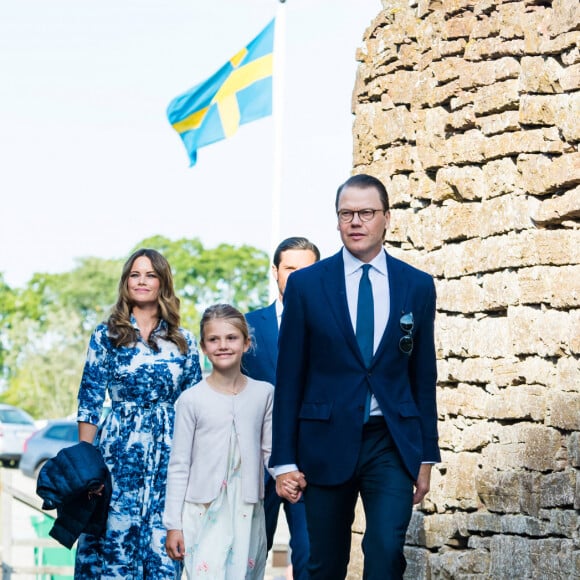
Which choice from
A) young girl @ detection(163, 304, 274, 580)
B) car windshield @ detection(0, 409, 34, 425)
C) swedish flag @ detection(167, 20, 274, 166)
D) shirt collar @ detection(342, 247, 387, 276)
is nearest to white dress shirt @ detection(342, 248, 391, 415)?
shirt collar @ detection(342, 247, 387, 276)

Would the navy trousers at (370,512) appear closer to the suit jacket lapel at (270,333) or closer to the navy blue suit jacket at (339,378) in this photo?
the navy blue suit jacket at (339,378)

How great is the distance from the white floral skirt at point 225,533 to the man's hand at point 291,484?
64 centimetres

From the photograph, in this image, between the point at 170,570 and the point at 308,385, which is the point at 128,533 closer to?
the point at 170,570

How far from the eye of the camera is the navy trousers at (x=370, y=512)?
547 centimetres

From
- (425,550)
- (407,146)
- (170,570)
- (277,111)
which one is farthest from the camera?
(277,111)

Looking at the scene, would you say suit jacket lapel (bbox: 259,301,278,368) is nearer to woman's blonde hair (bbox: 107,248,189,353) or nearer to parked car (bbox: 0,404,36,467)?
woman's blonde hair (bbox: 107,248,189,353)

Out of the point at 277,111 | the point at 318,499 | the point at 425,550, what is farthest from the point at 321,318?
the point at 277,111

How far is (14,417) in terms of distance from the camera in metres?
39.1

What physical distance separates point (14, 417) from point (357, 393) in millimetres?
34690

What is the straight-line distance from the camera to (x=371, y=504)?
5598mm

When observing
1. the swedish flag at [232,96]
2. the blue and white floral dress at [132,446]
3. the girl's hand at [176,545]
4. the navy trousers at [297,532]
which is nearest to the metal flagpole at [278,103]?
the swedish flag at [232,96]

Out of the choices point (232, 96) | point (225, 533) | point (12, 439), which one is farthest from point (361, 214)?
point (12, 439)

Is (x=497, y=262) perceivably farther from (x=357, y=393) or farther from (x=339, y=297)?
(x=357, y=393)

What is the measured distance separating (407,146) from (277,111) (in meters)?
6.07
